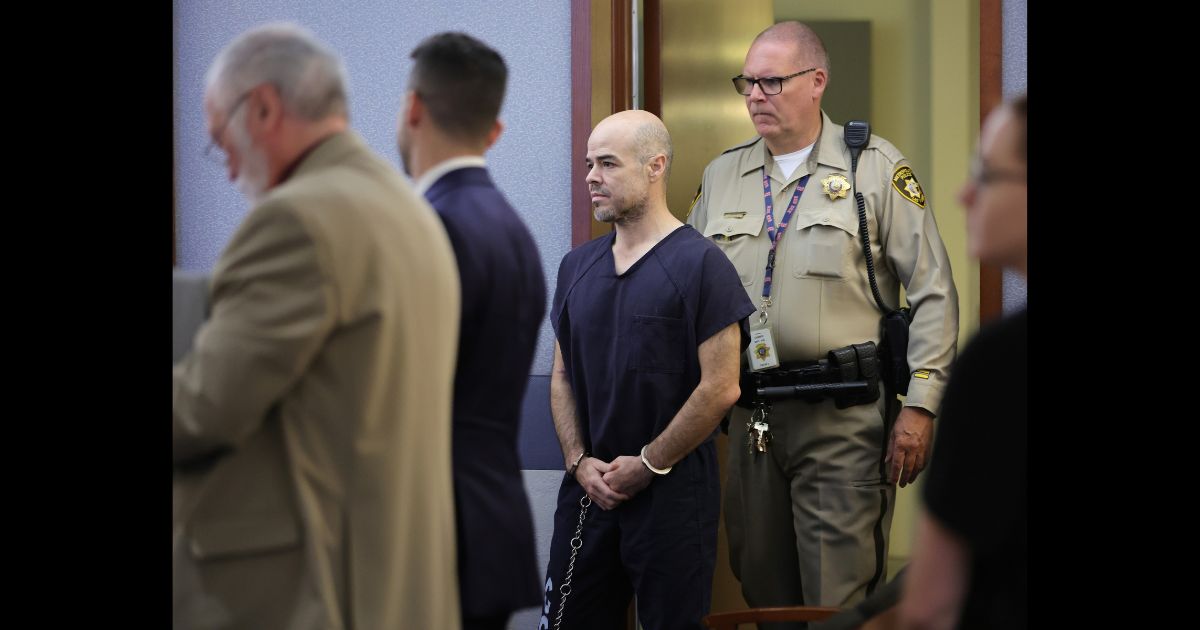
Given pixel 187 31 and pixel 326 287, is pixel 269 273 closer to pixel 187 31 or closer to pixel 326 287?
pixel 326 287

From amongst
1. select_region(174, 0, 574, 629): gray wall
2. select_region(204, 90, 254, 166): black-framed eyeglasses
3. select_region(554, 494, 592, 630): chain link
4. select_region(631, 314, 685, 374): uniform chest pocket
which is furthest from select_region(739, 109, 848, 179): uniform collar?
select_region(204, 90, 254, 166): black-framed eyeglasses

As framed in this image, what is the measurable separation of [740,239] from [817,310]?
0.88 ft

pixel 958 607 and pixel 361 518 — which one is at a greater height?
pixel 361 518

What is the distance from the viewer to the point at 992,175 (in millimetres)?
1349

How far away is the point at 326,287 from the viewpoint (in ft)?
Result: 3.99

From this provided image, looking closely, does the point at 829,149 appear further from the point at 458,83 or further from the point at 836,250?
the point at 458,83

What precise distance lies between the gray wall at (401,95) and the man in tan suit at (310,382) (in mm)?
80

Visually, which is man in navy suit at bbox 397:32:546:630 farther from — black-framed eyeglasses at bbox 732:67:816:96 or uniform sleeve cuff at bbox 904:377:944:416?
black-framed eyeglasses at bbox 732:67:816:96

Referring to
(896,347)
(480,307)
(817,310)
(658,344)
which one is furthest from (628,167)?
(480,307)

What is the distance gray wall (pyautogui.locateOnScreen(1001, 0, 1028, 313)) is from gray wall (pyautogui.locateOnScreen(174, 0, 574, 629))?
1.95ft

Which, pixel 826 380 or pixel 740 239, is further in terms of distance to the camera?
pixel 740 239

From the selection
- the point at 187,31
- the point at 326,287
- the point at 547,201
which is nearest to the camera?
the point at 326,287
